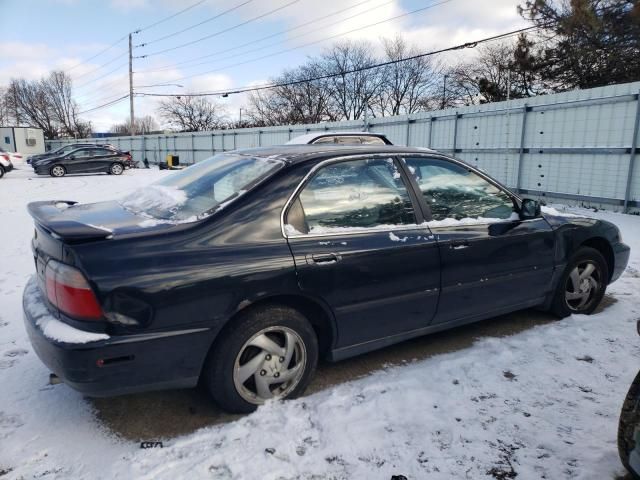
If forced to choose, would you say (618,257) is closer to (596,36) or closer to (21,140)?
(596,36)

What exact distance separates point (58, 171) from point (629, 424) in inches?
965

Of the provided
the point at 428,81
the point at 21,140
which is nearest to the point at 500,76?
the point at 428,81

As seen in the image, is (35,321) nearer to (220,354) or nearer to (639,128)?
(220,354)

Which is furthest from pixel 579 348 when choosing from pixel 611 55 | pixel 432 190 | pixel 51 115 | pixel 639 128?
pixel 51 115

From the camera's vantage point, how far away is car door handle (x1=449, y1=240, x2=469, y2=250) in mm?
3328

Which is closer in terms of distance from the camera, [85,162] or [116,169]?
[85,162]

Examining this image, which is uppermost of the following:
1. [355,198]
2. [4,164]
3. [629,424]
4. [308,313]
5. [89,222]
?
[355,198]

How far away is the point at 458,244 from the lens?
3.36 m

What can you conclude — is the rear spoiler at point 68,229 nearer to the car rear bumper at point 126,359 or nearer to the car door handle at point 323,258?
the car rear bumper at point 126,359

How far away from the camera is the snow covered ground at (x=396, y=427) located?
7.66 ft

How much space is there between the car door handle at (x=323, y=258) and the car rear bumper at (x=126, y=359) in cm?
71

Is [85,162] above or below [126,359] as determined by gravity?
above

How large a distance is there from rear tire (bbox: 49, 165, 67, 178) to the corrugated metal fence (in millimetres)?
16334

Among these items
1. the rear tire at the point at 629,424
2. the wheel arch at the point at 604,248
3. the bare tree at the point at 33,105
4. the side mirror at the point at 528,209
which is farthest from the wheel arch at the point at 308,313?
the bare tree at the point at 33,105
